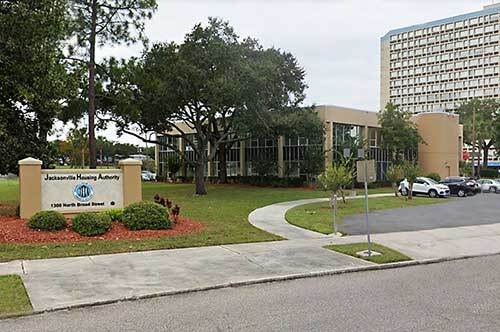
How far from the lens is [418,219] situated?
803 inches

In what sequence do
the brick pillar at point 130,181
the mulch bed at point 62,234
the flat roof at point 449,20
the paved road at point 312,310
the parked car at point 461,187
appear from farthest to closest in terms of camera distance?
the flat roof at point 449,20, the parked car at point 461,187, the brick pillar at point 130,181, the mulch bed at point 62,234, the paved road at point 312,310

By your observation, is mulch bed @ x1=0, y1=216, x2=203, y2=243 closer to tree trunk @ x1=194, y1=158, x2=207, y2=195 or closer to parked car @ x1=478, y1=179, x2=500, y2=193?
tree trunk @ x1=194, y1=158, x2=207, y2=195

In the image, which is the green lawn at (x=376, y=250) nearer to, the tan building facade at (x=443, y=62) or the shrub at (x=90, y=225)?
the shrub at (x=90, y=225)

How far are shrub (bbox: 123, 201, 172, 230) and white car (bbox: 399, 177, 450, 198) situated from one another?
24.3 m

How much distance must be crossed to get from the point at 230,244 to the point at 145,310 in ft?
19.9

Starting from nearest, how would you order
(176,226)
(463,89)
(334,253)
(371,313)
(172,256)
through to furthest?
(371,313), (172,256), (334,253), (176,226), (463,89)

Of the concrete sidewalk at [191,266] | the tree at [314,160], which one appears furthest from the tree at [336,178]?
the tree at [314,160]

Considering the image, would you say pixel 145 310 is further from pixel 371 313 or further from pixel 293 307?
pixel 371 313

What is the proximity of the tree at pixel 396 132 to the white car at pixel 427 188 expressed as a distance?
12.4 meters

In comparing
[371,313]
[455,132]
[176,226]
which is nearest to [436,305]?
[371,313]

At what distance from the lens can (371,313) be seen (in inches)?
271

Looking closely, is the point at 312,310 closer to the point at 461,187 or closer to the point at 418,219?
the point at 418,219

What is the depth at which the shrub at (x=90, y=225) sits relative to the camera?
13.4m

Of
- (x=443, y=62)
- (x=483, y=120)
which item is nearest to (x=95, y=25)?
(x=483, y=120)
